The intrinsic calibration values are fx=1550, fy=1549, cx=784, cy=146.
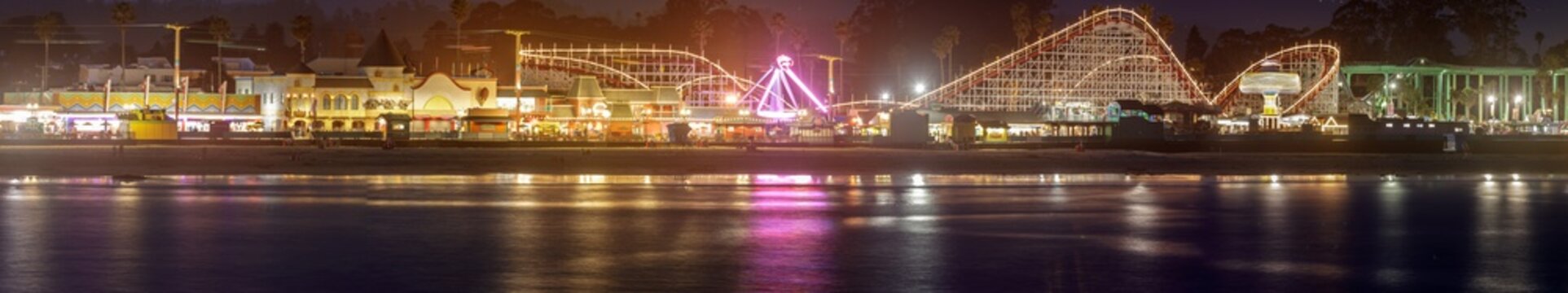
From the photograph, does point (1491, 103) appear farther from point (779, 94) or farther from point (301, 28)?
point (301, 28)

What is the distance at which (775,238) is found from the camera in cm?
1719

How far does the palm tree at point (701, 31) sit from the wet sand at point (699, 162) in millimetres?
87981

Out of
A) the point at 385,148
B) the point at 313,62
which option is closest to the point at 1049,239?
the point at 385,148

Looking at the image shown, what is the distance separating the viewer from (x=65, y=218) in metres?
19.3

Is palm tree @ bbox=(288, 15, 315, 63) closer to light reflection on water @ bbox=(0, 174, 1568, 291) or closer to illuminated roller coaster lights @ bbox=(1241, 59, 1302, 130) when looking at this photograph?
illuminated roller coaster lights @ bbox=(1241, 59, 1302, 130)

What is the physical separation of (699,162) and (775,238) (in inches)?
983

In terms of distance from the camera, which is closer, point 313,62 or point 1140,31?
point 1140,31

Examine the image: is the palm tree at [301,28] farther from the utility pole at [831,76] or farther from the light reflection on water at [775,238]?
the light reflection on water at [775,238]

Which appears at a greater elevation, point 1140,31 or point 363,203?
point 1140,31

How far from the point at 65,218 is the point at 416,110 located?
80756 millimetres

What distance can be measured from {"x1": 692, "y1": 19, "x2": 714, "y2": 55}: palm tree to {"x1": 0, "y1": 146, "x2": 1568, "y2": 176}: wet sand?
289ft

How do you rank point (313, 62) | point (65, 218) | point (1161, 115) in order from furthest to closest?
point (313, 62) < point (1161, 115) < point (65, 218)

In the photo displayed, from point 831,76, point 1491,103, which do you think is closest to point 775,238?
point 831,76

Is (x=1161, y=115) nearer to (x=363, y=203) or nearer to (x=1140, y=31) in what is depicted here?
(x=1140, y=31)
